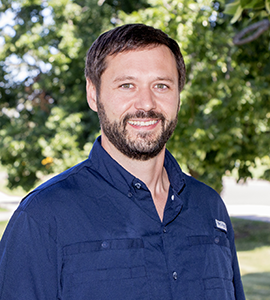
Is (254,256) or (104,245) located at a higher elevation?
(254,256)

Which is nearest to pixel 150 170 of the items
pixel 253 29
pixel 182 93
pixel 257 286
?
pixel 182 93

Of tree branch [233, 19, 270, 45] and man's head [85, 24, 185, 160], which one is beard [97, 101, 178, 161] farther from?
tree branch [233, 19, 270, 45]

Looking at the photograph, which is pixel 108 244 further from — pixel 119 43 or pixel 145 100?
pixel 119 43

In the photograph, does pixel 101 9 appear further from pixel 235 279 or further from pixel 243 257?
pixel 243 257

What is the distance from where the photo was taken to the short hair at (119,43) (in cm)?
172

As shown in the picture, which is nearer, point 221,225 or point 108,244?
point 108,244

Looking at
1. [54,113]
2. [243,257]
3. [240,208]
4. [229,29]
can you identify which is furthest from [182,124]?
[240,208]

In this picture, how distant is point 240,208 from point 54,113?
13923 mm

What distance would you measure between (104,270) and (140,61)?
0.82 metres

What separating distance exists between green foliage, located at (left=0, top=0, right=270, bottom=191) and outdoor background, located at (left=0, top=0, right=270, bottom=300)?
19 mm

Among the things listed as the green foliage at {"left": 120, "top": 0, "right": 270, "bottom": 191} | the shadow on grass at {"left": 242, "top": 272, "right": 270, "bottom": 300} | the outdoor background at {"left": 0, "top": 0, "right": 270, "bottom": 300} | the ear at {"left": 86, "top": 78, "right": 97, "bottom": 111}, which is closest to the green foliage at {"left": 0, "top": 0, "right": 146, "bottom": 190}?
the outdoor background at {"left": 0, "top": 0, "right": 270, "bottom": 300}

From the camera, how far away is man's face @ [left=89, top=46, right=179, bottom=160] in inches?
66.4

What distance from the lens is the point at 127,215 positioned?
1.56m

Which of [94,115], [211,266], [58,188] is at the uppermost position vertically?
[94,115]
